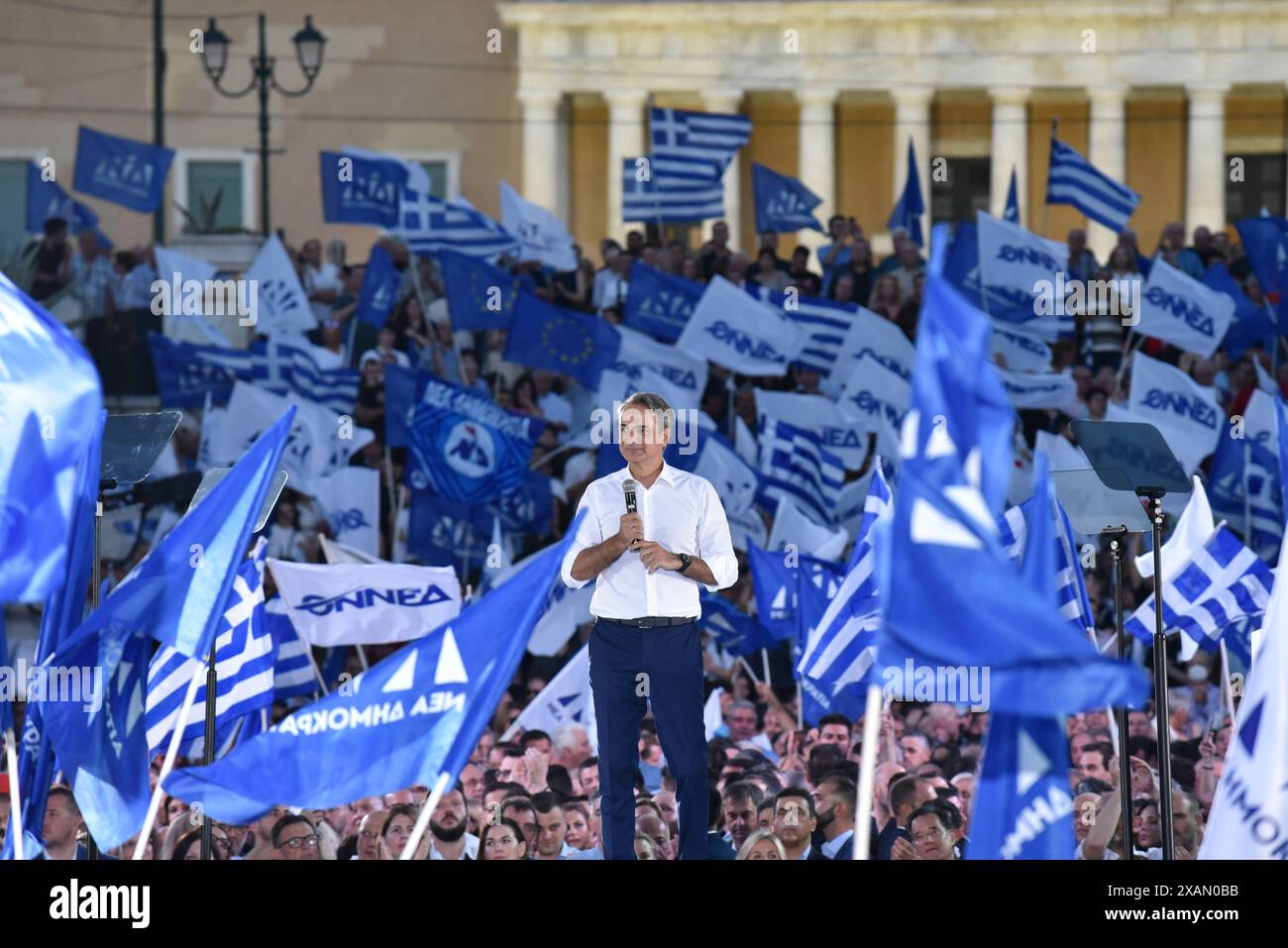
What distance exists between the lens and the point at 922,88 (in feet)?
100

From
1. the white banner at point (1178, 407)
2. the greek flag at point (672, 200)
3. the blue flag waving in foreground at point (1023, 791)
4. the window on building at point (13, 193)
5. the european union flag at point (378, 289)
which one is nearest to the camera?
the blue flag waving in foreground at point (1023, 791)

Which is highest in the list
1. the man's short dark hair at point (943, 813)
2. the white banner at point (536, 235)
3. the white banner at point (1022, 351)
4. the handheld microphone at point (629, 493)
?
the white banner at point (536, 235)

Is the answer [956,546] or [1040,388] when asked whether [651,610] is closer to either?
[956,546]

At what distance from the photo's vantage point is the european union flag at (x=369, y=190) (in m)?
17.8

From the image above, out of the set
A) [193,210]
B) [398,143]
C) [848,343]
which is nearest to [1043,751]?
[848,343]

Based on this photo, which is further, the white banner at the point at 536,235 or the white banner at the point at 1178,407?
the white banner at the point at 536,235

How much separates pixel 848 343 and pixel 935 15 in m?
15.5

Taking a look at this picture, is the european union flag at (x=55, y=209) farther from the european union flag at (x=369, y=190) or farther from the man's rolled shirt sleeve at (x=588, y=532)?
the man's rolled shirt sleeve at (x=588, y=532)

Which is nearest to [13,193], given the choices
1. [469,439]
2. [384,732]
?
[469,439]

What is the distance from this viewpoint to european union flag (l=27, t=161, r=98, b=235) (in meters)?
18.5

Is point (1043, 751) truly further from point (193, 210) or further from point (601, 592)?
point (193, 210)

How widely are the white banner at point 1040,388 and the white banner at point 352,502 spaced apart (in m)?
3.90

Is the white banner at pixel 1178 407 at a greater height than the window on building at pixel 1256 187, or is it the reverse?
the window on building at pixel 1256 187

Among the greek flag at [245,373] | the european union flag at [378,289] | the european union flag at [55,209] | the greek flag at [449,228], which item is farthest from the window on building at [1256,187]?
the greek flag at [245,373]
